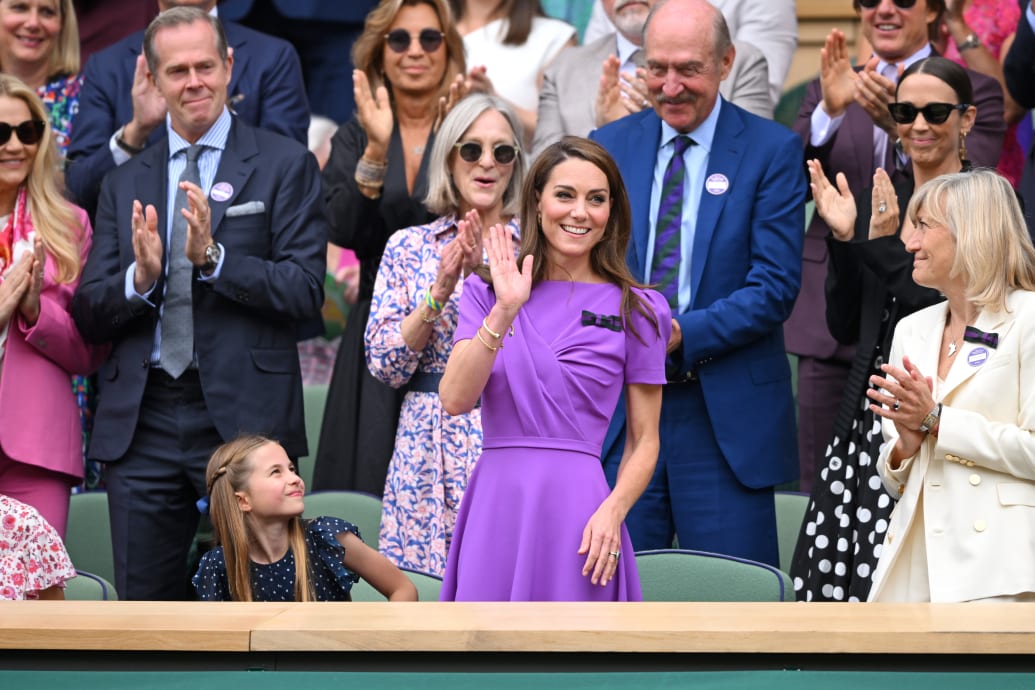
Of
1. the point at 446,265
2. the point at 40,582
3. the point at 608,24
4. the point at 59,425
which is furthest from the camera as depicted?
the point at 608,24

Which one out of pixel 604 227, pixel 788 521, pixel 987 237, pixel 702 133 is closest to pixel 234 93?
pixel 702 133

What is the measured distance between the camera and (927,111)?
468 cm

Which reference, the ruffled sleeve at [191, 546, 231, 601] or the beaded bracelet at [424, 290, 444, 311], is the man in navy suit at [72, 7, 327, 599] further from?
the ruffled sleeve at [191, 546, 231, 601]

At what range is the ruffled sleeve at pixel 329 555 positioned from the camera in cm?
423

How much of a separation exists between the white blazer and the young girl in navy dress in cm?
134

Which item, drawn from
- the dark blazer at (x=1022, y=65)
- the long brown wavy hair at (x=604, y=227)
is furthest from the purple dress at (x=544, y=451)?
the dark blazer at (x=1022, y=65)

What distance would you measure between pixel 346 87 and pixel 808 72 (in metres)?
2.25

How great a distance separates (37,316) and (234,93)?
1.32m

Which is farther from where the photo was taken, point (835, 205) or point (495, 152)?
point (495, 152)

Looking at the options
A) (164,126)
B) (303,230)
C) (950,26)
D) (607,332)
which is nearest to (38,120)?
(164,126)

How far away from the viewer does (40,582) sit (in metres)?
4.17

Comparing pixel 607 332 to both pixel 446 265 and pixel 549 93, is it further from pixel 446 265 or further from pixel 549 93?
pixel 549 93

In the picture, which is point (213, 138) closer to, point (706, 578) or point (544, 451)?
point (544, 451)

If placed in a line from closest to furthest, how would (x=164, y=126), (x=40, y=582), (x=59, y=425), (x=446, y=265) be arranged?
1. (x=40, y=582)
2. (x=446, y=265)
3. (x=59, y=425)
4. (x=164, y=126)
